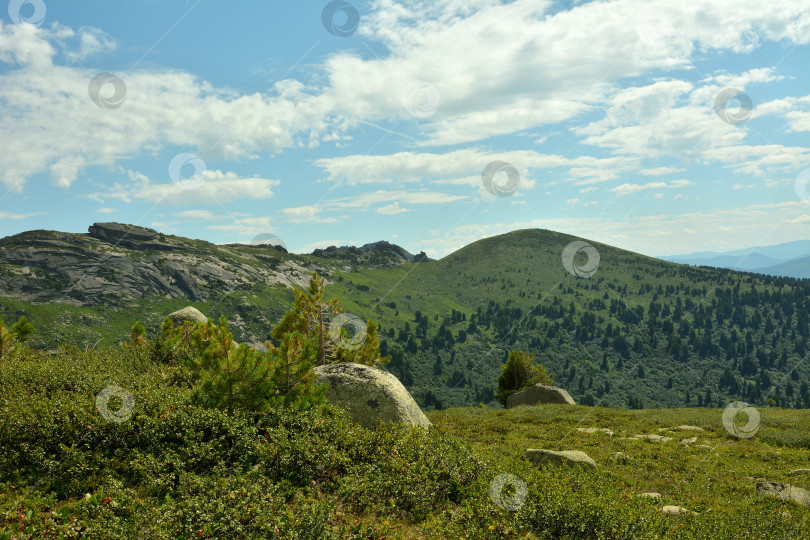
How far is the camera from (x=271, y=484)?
10.1m

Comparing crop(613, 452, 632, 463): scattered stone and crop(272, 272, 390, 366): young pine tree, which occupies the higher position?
crop(272, 272, 390, 366): young pine tree

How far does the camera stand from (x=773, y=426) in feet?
98.5

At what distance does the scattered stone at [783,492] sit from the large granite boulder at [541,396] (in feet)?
85.7

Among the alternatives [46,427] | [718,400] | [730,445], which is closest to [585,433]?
[730,445]

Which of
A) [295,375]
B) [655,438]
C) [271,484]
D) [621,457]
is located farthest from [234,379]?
[655,438]

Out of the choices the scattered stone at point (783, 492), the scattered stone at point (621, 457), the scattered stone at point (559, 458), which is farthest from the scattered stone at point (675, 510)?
the scattered stone at point (621, 457)

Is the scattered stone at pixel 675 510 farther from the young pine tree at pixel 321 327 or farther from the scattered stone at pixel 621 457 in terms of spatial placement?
the young pine tree at pixel 321 327

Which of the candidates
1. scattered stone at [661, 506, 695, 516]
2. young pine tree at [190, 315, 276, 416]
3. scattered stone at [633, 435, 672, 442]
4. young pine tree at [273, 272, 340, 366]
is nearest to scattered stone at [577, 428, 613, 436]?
scattered stone at [633, 435, 672, 442]

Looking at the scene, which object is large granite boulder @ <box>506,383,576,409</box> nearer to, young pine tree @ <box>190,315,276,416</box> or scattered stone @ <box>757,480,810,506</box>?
scattered stone @ <box>757,480,810,506</box>

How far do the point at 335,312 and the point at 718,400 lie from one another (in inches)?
8463

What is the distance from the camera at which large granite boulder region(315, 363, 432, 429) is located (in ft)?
57.0

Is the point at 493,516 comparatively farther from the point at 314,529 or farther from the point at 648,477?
the point at 648,477

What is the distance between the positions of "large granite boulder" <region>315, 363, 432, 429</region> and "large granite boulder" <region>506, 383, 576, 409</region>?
2776 cm

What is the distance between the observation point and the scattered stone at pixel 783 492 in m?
15.0
